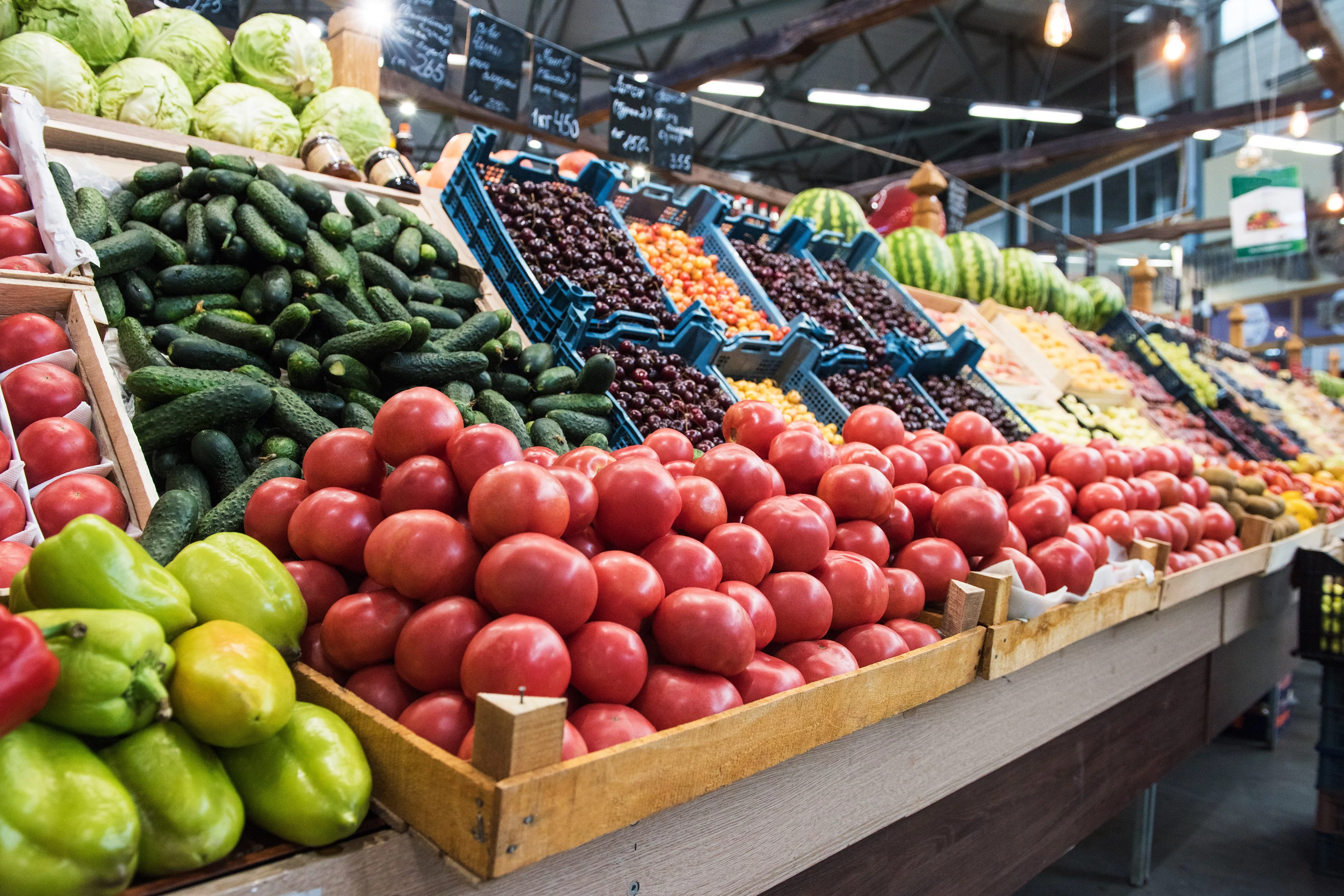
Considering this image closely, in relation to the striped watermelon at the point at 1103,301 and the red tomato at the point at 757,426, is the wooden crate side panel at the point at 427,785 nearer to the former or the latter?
the red tomato at the point at 757,426

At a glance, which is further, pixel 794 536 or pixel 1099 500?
pixel 1099 500

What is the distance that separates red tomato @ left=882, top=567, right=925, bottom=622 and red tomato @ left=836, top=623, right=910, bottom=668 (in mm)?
125

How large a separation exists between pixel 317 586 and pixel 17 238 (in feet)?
5.14

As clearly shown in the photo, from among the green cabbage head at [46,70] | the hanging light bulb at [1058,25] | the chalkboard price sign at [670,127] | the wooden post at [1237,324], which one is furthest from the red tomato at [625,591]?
the wooden post at [1237,324]

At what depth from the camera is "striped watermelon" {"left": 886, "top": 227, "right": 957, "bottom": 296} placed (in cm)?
568

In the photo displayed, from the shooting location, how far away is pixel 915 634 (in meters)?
1.56

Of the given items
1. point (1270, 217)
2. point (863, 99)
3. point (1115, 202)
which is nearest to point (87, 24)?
point (863, 99)

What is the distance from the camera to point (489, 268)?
A: 10.3 feet

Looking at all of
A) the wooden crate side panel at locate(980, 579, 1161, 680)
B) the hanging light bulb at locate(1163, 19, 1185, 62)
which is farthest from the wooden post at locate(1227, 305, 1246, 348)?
the wooden crate side panel at locate(980, 579, 1161, 680)

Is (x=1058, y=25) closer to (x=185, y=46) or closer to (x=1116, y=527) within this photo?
(x=1116, y=527)

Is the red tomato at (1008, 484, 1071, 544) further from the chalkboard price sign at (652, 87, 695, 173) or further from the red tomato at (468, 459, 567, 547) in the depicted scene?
the chalkboard price sign at (652, 87, 695, 173)

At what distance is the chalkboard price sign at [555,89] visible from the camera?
5.46 m

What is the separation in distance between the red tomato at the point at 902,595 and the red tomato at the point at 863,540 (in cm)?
4

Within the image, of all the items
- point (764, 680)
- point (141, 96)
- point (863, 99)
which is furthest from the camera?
point (863, 99)
